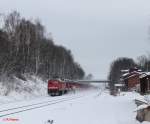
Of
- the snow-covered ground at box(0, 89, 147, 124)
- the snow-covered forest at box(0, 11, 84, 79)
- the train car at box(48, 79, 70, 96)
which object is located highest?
the snow-covered forest at box(0, 11, 84, 79)

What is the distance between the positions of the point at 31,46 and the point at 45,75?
638 inches

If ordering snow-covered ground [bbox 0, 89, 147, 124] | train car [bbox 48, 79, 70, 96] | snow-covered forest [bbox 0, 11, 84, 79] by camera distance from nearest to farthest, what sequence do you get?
snow-covered ground [bbox 0, 89, 147, 124] < snow-covered forest [bbox 0, 11, 84, 79] < train car [bbox 48, 79, 70, 96]

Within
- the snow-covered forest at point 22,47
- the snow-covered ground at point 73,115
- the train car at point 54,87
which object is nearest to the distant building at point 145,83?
the train car at point 54,87

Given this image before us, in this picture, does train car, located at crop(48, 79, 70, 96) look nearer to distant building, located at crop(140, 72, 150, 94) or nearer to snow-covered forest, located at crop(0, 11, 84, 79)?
snow-covered forest, located at crop(0, 11, 84, 79)

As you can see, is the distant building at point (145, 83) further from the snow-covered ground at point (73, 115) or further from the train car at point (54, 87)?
the snow-covered ground at point (73, 115)

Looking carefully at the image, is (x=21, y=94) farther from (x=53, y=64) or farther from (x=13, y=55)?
(x=53, y=64)

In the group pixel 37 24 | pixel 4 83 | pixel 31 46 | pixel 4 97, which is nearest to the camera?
pixel 4 97

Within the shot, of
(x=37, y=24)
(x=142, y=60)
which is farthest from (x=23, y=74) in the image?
(x=142, y=60)

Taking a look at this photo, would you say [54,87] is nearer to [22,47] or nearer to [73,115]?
[22,47]

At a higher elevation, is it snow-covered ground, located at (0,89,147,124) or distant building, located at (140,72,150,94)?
distant building, located at (140,72,150,94)

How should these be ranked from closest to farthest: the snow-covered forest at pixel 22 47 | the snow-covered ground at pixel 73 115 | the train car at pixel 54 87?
the snow-covered ground at pixel 73 115
the snow-covered forest at pixel 22 47
the train car at pixel 54 87

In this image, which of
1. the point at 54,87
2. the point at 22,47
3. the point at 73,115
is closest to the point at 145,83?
the point at 54,87

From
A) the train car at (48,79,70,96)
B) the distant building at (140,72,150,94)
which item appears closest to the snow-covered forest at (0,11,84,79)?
the train car at (48,79,70,96)

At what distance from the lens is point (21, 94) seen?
55.5 meters
